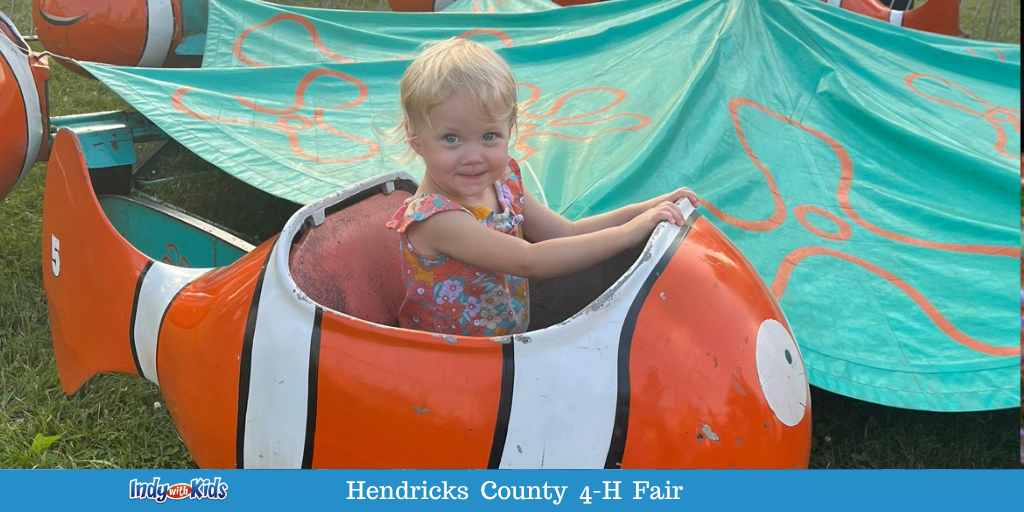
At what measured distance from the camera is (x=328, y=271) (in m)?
1.40

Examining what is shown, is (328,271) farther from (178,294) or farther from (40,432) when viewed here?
(40,432)

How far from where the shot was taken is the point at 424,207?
1.28 metres

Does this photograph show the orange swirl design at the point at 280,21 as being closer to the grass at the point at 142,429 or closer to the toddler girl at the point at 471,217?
the grass at the point at 142,429

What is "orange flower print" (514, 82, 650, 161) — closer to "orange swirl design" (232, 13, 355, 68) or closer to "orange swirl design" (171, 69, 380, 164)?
"orange swirl design" (171, 69, 380, 164)

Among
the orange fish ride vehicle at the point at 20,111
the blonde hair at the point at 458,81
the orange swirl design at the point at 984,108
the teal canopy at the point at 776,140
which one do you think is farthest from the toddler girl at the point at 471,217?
the orange swirl design at the point at 984,108

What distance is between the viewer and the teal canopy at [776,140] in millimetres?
1717

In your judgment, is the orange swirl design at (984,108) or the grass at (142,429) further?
the orange swirl design at (984,108)

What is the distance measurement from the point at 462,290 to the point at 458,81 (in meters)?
0.29

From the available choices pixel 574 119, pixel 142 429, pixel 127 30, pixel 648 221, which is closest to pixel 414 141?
pixel 648 221

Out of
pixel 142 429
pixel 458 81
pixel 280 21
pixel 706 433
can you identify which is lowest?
pixel 142 429

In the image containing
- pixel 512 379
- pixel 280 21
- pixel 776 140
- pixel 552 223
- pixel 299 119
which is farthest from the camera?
pixel 280 21

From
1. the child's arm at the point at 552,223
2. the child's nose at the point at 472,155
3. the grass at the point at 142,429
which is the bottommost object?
the grass at the point at 142,429

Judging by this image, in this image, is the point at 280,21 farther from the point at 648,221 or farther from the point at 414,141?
the point at 648,221

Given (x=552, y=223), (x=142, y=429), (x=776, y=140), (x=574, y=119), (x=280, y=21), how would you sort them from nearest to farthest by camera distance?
(x=552, y=223), (x=142, y=429), (x=776, y=140), (x=574, y=119), (x=280, y=21)
